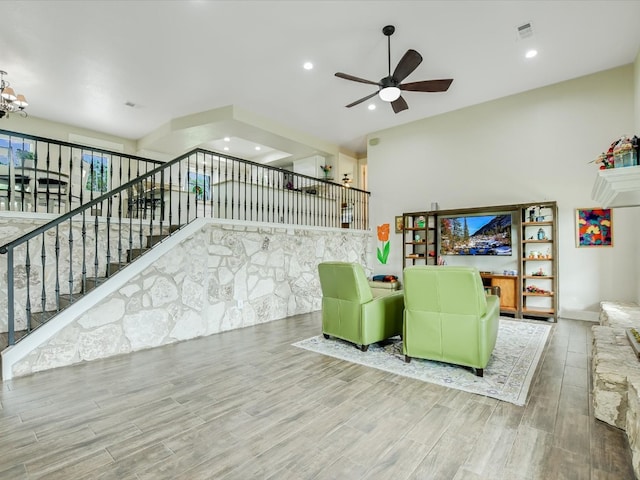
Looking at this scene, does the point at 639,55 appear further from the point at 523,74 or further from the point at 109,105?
the point at 109,105

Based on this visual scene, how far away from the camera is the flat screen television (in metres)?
5.89

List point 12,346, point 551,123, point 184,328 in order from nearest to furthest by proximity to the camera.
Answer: point 12,346
point 184,328
point 551,123

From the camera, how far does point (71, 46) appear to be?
14.7ft

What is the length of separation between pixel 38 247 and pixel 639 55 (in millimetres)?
8915

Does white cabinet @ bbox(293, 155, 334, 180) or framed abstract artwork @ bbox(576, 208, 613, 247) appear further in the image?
white cabinet @ bbox(293, 155, 334, 180)

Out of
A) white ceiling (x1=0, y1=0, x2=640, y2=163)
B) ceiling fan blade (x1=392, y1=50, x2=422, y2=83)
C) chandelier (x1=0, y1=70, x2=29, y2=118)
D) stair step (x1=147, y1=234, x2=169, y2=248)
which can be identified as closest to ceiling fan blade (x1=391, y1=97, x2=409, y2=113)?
ceiling fan blade (x1=392, y1=50, x2=422, y2=83)

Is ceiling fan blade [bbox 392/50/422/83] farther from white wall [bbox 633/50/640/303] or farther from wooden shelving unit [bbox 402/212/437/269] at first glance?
white wall [bbox 633/50/640/303]

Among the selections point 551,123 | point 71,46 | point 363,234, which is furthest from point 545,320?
point 71,46

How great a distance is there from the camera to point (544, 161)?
578 centimetres

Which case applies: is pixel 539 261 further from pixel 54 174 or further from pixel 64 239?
pixel 54 174

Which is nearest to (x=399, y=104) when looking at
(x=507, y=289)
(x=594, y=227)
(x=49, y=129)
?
(x=507, y=289)

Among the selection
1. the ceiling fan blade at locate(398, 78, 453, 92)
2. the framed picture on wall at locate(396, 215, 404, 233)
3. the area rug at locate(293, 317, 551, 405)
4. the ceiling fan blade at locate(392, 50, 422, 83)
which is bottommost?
the area rug at locate(293, 317, 551, 405)

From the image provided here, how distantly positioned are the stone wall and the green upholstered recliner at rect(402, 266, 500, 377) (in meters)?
2.82

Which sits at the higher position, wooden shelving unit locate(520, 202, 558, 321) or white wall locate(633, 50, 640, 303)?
white wall locate(633, 50, 640, 303)
